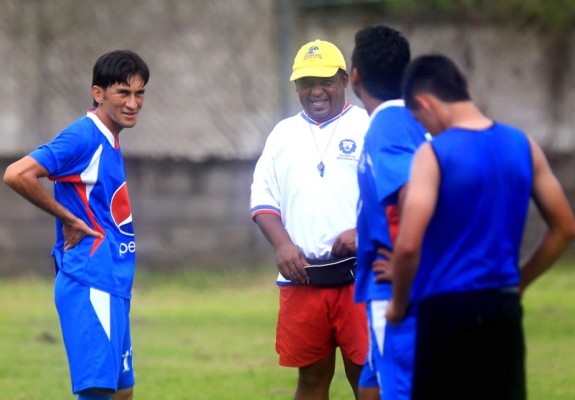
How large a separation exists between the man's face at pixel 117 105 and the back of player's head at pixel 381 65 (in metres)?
1.50

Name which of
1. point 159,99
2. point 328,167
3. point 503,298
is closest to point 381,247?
point 503,298

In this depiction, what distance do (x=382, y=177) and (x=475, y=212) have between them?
0.54m

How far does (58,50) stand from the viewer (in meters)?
13.8

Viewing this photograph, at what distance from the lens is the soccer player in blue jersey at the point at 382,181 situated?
4.83 meters

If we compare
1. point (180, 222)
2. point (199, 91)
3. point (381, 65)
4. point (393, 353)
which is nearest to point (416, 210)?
point (393, 353)

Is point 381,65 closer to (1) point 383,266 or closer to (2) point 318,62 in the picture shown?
(1) point 383,266

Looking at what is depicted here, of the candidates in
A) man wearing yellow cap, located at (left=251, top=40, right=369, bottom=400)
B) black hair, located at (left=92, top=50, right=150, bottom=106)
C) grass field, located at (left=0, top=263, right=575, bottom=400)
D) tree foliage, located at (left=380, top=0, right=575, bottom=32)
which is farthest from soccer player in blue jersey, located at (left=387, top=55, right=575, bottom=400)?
tree foliage, located at (left=380, top=0, right=575, bottom=32)

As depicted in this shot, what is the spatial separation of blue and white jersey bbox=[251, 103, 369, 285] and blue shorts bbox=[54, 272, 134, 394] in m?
1.03

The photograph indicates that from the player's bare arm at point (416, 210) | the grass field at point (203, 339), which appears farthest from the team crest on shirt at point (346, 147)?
the grass field at point (203, 339)

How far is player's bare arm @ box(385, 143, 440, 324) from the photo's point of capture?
4312mm

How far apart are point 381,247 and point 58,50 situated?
952cm

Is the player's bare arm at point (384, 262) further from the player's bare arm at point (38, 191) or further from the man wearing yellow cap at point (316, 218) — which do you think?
the player's bare arm at point (38, 191)

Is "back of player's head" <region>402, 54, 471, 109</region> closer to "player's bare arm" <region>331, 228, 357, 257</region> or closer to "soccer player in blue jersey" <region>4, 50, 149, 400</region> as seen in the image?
"player's bare arm" <region>331, 228, 357, 257</region>

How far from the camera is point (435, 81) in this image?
4566mm
